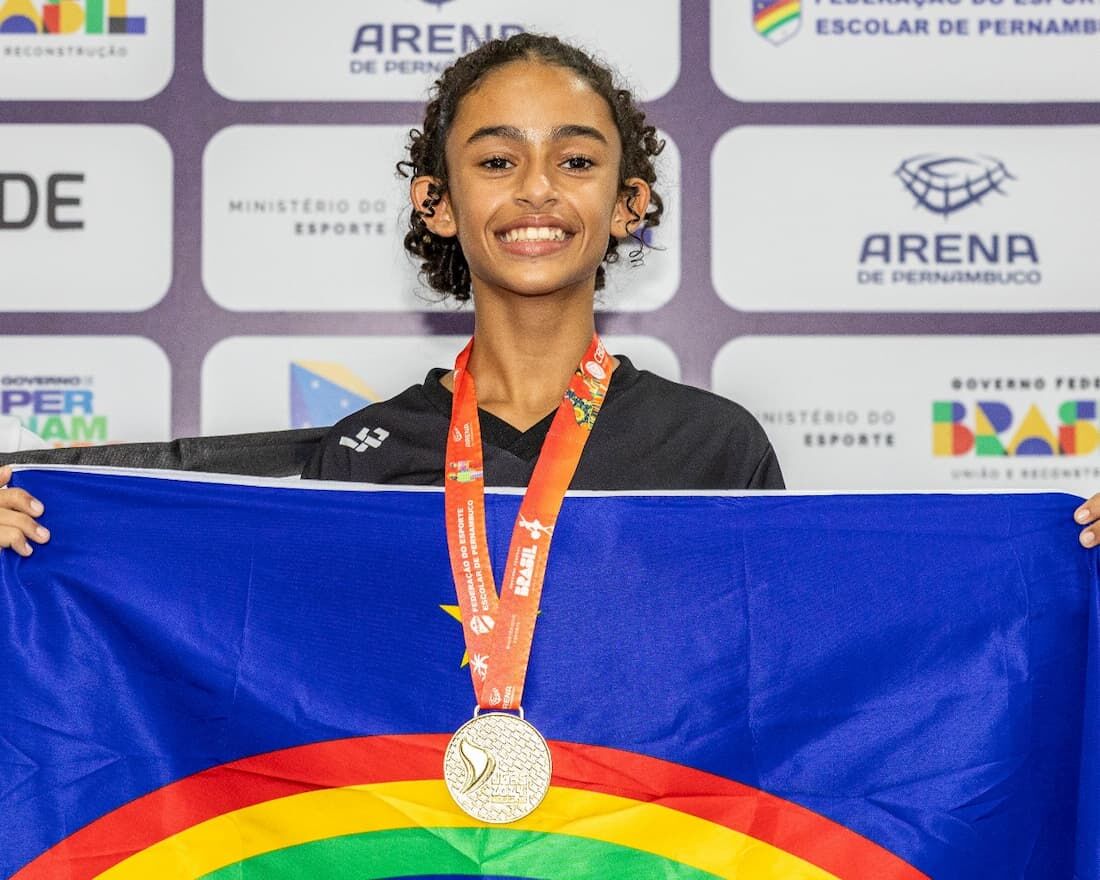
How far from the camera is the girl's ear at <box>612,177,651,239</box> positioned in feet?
6.03

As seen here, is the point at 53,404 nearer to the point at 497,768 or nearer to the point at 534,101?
the point at 534,101

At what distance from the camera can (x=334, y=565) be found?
1415mm

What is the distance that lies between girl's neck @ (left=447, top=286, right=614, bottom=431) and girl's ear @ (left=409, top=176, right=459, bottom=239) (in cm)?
14

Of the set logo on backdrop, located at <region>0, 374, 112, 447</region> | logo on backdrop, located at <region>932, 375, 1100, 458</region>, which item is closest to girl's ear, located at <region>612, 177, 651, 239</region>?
logo on backdrop, located at <region>932, 375, 1100, 458</region>

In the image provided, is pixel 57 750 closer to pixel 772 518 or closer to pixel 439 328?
pixel 772 518

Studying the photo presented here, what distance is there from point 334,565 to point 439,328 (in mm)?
1004

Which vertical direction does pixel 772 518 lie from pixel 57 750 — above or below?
above

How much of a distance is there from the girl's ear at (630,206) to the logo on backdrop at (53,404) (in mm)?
1054

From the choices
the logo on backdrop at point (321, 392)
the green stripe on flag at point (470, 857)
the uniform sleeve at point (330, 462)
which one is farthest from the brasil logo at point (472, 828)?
the logo on backdrop at point (321, 392)

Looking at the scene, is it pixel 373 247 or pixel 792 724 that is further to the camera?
pixel 373 247

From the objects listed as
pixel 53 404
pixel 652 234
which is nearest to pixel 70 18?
pixel 53 404

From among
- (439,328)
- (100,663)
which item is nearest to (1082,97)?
(439,328)

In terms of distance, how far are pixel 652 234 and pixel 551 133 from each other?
70 cm

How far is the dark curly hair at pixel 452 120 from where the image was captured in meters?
1.78
